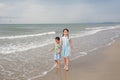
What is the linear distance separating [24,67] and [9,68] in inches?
23.5

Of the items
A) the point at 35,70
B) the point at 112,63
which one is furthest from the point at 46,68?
the point at 112,63

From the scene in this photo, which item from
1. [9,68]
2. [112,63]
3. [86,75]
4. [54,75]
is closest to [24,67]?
[9,68]

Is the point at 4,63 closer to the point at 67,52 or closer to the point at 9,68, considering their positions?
the point at 9,68

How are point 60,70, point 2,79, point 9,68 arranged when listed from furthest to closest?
point 9,68 → point 60,70 → point 2,79

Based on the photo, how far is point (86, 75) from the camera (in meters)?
7.45

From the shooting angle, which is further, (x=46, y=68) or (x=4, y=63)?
(x=4, y=63)

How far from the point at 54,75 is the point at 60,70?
0.70m

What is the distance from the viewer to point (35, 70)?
8359 mm

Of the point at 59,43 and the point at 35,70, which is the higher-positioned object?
the point at 59,43

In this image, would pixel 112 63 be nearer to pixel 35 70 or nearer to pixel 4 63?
pixel 35 70

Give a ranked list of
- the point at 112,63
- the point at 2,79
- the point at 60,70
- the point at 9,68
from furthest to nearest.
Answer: the point at 112,63
the point at 9,68
the point at 60,70
the point at 2,79

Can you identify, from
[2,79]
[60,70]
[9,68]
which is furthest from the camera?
[9,68]

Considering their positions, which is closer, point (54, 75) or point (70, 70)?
point (54, 75)

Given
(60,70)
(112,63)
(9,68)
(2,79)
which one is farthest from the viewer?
(112,63)
